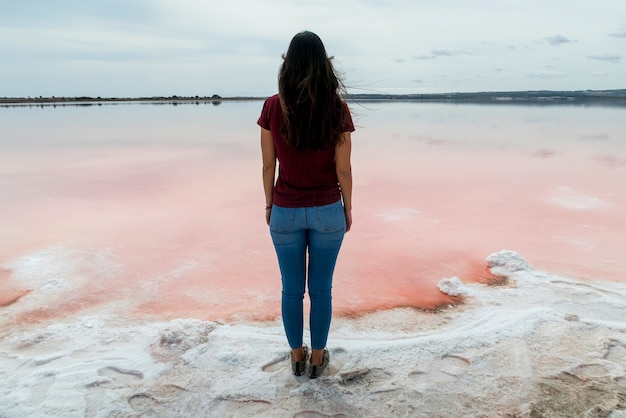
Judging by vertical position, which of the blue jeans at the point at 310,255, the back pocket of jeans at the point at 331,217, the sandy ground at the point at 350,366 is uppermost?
the back pocket of jeans at the point at 331,217

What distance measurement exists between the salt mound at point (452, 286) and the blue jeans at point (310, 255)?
1.18 m

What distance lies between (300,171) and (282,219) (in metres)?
0.20

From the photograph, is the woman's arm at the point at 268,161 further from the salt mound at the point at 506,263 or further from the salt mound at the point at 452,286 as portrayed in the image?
the salt mound at the point at 506,263

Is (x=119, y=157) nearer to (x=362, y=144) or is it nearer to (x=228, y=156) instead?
(x=228, y=156)

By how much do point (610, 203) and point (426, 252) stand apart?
2.79 metres

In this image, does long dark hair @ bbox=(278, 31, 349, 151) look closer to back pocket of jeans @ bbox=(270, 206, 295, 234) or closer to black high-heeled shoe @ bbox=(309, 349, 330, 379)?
back pocket of jeans @ bbox=(270, 206, 295, 234)

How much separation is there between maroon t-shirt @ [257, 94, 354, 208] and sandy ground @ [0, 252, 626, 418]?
0.79 metres

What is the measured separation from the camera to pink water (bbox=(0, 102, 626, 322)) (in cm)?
304

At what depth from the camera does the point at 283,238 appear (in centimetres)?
196

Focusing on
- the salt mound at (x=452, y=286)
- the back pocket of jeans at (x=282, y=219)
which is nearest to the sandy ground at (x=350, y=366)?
the salt mound at (x=452, y=286)

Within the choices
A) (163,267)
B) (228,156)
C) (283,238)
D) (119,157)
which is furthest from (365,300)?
(119,157)

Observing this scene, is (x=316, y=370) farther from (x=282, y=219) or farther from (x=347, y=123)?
(x=347, y=123)

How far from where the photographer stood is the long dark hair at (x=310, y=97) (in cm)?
174

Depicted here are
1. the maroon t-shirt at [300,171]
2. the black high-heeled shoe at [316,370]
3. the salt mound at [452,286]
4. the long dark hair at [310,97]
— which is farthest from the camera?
the salt mound at [452,286]
